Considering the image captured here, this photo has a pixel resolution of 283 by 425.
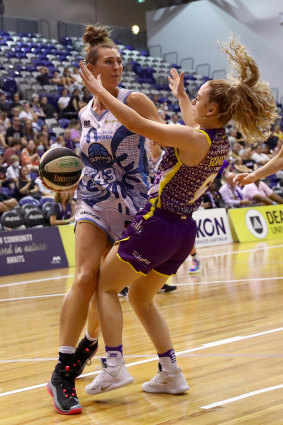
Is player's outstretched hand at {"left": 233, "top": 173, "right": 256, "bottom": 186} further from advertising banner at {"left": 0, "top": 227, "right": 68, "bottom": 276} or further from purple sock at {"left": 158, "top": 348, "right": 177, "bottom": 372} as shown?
advertising banner at {"left": 0, "top": 227, "right": 68, "bottom": 276}

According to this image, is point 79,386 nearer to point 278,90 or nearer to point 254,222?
point 254,222

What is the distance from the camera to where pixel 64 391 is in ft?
11.8

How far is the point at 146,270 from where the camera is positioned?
361 cm

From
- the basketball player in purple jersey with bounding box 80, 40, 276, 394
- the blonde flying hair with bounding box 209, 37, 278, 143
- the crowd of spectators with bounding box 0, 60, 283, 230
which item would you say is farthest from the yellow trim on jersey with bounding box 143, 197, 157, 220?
the crowd of spectators with bounding box 0, 60, 283, 230

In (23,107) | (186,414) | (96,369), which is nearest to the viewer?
(186,414)

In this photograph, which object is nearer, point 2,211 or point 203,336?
point 203,336

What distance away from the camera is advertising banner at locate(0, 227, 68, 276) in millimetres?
10289

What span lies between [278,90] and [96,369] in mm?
21733

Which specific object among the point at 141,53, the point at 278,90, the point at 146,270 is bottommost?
the point at 146,270

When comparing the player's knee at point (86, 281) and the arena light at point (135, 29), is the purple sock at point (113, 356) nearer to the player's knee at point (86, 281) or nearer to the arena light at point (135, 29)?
the player's knee at point (86, 281)

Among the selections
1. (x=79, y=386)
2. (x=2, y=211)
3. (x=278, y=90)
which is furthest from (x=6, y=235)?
(x=278, y=90)

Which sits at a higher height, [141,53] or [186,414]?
[141,53]

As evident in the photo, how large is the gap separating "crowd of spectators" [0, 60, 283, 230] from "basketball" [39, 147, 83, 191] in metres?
3.81

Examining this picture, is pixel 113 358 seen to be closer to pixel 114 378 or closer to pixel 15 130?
pixel 114 378
